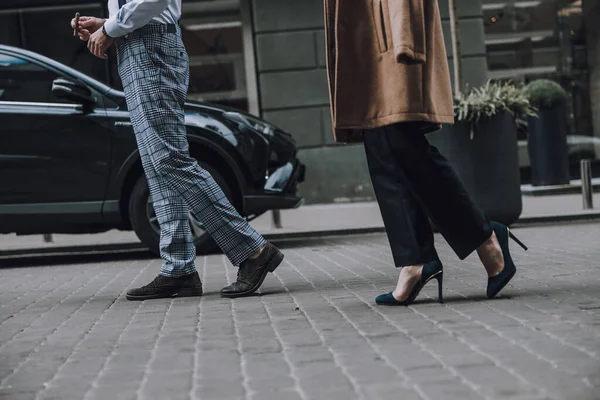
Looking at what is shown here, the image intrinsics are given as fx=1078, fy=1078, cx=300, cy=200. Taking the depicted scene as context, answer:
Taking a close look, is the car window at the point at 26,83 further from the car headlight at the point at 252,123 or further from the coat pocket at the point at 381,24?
the coat pocket at the point at 381,24

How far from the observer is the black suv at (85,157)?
322 inches

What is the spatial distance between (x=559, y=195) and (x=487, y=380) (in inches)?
453

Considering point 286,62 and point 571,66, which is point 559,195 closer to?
point 571,66

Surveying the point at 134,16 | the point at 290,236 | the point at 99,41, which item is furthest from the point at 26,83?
the point at 134,16

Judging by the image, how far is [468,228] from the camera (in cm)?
452

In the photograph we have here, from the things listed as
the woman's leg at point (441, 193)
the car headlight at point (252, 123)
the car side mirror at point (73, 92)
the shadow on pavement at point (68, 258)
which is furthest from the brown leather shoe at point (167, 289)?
the shadow on pavement at point (68, 258)

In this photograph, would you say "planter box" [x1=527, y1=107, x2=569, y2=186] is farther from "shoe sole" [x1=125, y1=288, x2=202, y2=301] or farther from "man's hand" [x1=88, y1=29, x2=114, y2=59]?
"man's hand" [x1=88, y1=29, x2=114, y2=59]

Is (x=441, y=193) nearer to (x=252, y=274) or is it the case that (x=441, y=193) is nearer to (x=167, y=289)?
(x=252, y=274)

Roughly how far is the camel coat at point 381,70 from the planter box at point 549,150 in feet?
33.4

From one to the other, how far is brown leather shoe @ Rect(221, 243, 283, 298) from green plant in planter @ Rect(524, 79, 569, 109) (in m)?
10.0

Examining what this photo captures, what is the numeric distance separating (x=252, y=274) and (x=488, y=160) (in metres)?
4.41

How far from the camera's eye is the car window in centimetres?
837

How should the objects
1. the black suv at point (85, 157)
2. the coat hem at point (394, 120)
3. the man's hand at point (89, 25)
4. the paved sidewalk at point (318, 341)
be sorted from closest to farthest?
the paved sidewalk at point (318, 341), the coat hem at point (394, 120), the man's hand at point (89, 25), the black suv at point (85, 157)

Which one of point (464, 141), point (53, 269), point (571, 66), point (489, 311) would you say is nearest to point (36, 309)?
point (489, 311)
